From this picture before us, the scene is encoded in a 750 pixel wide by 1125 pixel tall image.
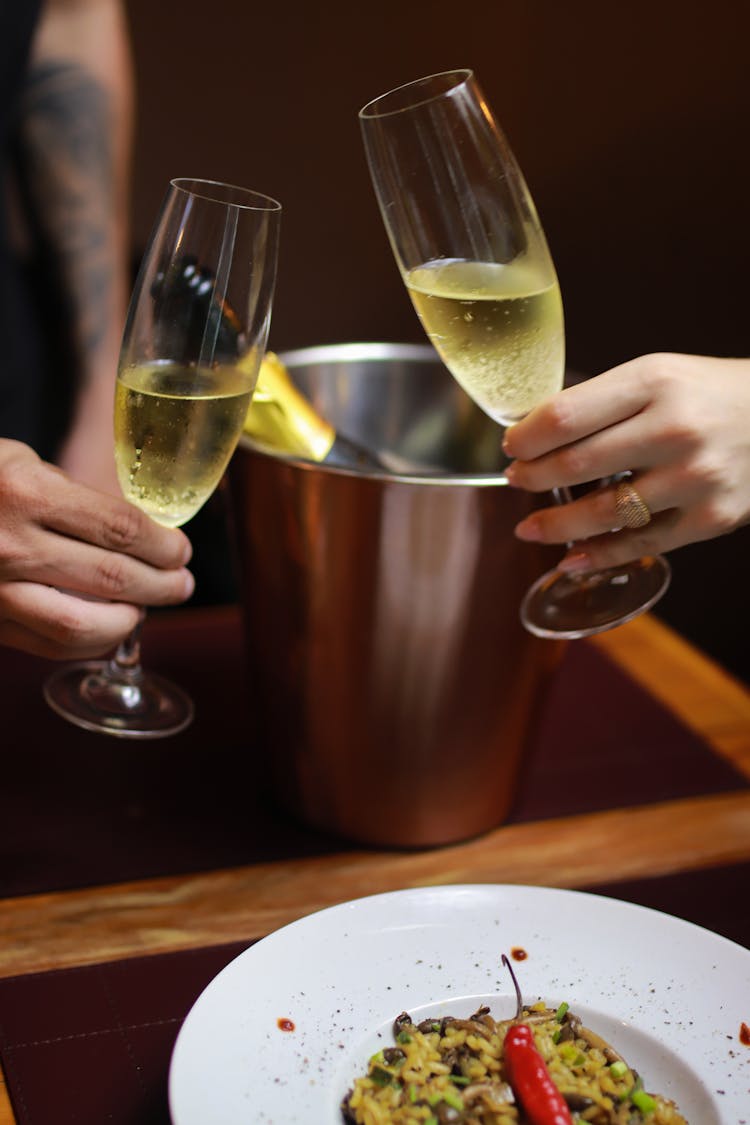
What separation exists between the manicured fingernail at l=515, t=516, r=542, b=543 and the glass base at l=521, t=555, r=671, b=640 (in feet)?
0.20

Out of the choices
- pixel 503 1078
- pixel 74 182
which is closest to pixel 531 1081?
Result: pixel 503 1078

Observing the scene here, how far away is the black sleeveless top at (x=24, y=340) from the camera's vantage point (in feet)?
6.14

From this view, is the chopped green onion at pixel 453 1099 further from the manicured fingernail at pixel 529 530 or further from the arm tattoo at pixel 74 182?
the arm tattoo at pixel 74 182

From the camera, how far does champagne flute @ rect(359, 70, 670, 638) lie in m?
0.84

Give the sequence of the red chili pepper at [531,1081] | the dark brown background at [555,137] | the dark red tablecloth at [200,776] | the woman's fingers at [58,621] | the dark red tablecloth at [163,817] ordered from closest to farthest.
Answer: the red chili pepper at [531,1081], the dark red tablecloth at [163,817], the woman's fingers at [58,621], the dark red tablecloth at [200,776], the dark brown background at [555,137]

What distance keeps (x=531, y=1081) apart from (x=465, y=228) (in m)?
0.56

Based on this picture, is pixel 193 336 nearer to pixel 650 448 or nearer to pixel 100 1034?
pixel 650 448

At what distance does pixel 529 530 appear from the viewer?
921 mm

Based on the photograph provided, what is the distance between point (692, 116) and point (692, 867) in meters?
2.05

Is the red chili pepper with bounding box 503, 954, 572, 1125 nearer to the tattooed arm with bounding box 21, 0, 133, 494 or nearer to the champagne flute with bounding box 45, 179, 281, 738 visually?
the champagne flute with bounding box 45, 179, 281, 738

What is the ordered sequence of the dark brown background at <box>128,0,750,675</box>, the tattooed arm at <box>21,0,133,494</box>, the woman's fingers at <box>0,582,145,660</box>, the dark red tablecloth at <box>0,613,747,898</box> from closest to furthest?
the woman's fingers at <box>0,582,145,660</box>
the dark red tablecloth at <box>0,613,747,898</box>
the tattooed arm at <box>21,0,133,494</box>
the dark brown background at <box>128,0,750,675</box>

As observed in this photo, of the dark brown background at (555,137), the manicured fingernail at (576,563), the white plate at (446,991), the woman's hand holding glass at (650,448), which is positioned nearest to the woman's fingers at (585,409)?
the woman's hand holding glass at (650,448)

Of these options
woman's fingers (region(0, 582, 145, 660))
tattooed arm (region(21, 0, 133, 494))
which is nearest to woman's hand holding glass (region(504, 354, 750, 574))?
woman's fingers (region(0, 582, 145, 660))

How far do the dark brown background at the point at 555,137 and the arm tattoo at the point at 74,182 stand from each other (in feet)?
3.35
